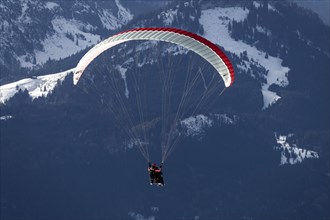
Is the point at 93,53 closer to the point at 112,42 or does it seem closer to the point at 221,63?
the point at 112,42

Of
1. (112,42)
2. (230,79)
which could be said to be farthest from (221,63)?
(112,42)

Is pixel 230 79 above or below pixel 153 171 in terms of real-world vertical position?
above

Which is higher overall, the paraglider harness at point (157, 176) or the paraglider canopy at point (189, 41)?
the paraglider canopy at point (189, 41)

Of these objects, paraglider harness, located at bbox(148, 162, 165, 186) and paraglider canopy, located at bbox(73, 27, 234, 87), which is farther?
paraglider harness, located at bbox(148, 162, 165, 186)

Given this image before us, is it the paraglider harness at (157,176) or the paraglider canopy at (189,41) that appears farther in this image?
the paraglider harness at (157,176)

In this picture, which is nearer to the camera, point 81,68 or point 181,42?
point 181,42

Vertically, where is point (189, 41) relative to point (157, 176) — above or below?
above

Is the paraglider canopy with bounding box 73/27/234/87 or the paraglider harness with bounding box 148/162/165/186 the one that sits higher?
the paraglider canopy with bounding box 73/27/234/87

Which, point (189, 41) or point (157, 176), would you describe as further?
point (157, 176)

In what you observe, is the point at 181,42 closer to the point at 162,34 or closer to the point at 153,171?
the point at 162,34
